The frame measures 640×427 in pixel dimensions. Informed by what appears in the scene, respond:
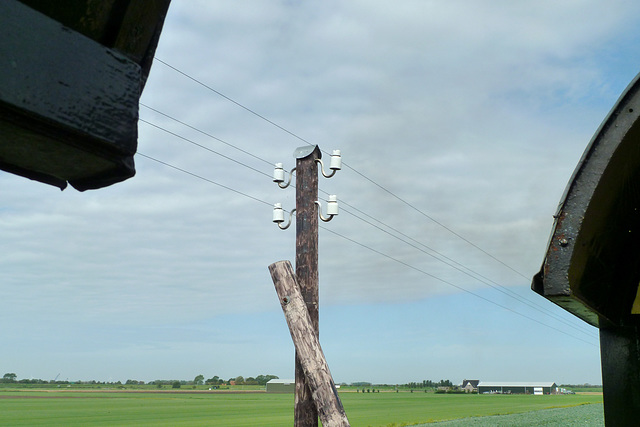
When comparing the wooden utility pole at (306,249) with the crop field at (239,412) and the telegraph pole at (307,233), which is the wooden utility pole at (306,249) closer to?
the telegraph pole at (307,233)

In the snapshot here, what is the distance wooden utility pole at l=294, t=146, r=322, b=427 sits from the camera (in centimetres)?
805

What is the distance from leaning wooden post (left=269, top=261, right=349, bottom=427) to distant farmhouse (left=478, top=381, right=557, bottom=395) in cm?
16802

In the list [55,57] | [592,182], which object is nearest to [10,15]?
[55,57]

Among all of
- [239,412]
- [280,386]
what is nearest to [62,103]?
[239,412]

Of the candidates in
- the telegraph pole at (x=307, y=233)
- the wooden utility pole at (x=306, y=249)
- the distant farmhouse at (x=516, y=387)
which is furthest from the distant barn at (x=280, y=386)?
the wooden utility pole at (x=306, y=249)

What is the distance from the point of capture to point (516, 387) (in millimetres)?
167250

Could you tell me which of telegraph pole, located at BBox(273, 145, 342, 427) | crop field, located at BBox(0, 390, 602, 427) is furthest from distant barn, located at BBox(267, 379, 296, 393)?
telegraph pole, located at BBox(273, 145, 342, 427)

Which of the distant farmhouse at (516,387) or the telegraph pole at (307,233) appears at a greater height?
the telegraph pole at (307,233)

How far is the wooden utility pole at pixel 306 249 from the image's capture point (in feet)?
26.4

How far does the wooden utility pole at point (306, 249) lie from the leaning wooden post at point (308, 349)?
29.4 inches

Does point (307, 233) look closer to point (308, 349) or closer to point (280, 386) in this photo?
point (308, 349)

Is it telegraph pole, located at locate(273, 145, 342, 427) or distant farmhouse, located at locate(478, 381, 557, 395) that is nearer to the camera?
telegraph pole, located at locate(273, 145, 342, 427)

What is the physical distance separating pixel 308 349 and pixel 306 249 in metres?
2.05

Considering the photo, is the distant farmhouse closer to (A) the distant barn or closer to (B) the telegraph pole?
(A) the distant barn
